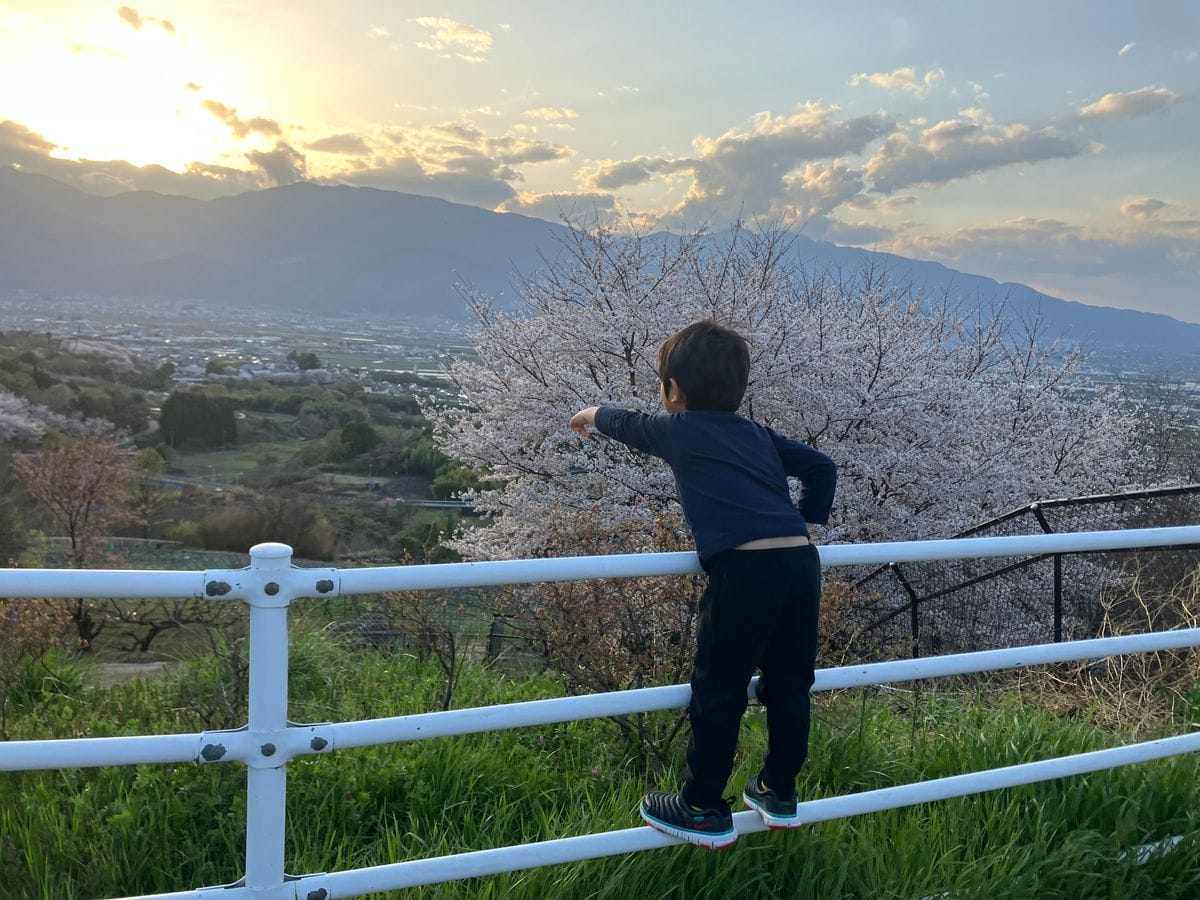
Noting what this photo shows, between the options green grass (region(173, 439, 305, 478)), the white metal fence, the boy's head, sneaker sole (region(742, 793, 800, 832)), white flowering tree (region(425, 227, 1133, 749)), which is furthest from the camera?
green grass (region(173, 439, 305, 478))

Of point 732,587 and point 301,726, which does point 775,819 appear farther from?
point 301,726

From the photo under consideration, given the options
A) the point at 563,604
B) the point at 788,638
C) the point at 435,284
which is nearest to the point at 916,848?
the point at 788,638

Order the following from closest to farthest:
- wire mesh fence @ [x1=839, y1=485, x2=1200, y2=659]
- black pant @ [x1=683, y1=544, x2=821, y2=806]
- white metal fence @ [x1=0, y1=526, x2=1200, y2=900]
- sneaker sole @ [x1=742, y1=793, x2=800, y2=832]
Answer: white metal fence @ [x1=0, y1=526, x2=1200, y2=900] → black pant @ [x1=683, y1=544, x2=821, y2=806] → sneaker sole @ [x1=742, y1=793, x2=800, y2=832] → wire mesh fence @ [x1=839, y1=485, x2=1200, y2=659]

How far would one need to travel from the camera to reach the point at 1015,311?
17125 millimetres

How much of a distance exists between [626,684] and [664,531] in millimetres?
697

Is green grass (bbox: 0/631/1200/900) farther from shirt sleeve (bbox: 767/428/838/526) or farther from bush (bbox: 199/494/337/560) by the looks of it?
bush (bbox: 199/494/337/560)

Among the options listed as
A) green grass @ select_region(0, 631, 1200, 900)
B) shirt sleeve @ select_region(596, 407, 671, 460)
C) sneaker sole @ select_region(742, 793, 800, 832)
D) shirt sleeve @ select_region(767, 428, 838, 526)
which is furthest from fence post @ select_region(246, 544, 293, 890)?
shirt sleeve @ select_region(767, 428, 838, 526)

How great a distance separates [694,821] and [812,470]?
967mm

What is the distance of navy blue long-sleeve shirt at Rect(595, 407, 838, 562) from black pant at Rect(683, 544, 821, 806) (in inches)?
2.6

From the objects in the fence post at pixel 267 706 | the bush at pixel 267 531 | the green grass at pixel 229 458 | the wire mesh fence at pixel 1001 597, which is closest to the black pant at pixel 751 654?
the fence post at pixel 267 706

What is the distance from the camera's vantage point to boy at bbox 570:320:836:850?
2.06m

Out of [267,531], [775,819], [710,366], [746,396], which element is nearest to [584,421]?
[710,366]

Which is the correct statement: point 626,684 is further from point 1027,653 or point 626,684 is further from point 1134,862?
point 1134,862

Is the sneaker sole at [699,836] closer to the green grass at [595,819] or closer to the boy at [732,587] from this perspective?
the boy at [732,587]
